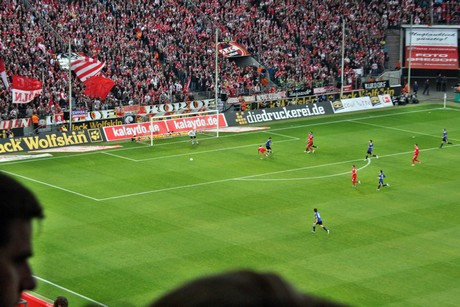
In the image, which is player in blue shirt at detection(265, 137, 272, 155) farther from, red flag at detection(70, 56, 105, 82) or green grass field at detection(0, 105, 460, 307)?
red flag at detection(70, 56, 105, 82)

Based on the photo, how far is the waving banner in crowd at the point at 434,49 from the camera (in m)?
83.2

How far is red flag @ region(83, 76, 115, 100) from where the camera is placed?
60844mm

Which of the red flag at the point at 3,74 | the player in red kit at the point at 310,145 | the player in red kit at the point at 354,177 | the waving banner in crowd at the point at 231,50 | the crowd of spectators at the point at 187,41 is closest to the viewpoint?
the player in red kit at the point at 354,177

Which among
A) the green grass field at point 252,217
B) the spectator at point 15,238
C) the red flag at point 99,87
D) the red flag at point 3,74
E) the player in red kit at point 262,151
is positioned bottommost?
the green grass field at point 252,217

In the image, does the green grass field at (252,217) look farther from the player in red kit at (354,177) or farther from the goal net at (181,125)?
the goal net at (181,125)

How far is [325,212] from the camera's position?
43.1 m

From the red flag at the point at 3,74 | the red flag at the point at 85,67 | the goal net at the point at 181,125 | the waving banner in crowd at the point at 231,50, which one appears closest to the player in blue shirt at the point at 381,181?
the goal net at the point at 181,125

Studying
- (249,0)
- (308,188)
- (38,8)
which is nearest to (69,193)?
(308,188)

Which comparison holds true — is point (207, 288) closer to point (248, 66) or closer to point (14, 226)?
point (14, 226)

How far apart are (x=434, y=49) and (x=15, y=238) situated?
83120mm

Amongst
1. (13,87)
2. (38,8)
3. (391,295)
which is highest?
(38,8)

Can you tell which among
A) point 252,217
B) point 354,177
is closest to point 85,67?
point 354,177

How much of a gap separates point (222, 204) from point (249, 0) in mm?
41322

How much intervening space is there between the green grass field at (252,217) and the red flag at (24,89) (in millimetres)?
5185
